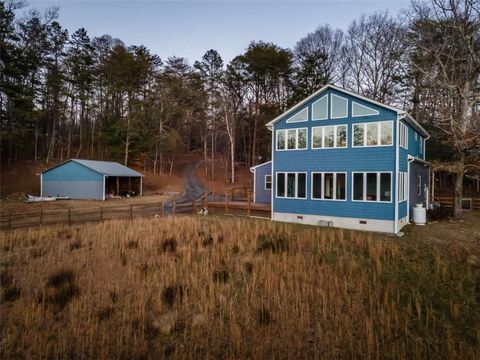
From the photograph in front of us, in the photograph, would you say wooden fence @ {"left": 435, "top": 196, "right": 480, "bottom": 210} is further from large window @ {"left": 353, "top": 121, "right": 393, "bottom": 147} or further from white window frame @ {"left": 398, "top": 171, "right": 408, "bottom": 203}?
large window @ {"left": 353, "top": 121, "right": 393, "bottom": 147}

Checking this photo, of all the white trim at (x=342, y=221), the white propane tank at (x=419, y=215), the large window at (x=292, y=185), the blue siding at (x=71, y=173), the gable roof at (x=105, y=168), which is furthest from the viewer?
the gable roof at (x=105, y=168)

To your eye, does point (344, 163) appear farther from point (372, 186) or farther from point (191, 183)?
point (191, 183)

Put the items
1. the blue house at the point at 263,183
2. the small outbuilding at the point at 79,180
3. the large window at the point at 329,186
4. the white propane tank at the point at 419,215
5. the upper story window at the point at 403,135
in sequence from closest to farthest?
the upper story window at the point at 403,135 → the large window at the point at 329,186 → the white propane tank at the point at 419,215 → the blue house at the point at 263,183 → the small outbuilding at the point at 79,180

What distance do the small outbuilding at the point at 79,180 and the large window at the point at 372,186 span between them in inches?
851

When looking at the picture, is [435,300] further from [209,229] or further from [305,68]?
[305,68]

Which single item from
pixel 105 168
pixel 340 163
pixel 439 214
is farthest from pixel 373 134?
pixel 105 168

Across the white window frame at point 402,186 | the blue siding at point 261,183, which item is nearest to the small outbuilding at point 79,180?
the blue siding at point 261,183

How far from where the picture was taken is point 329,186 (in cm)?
1411

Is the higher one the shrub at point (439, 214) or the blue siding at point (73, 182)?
the blue siding at point (73, 182)

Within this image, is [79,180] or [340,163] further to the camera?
[79,180]

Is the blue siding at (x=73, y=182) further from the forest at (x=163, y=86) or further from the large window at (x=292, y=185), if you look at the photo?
the large window at (x=292, y=185)

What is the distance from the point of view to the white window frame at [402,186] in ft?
42.3

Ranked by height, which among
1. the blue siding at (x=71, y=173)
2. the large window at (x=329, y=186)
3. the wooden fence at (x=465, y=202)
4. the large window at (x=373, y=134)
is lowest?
the wooden fence at (x=465, y=202)

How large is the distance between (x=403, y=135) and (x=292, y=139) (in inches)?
209
